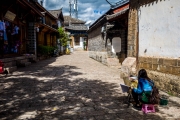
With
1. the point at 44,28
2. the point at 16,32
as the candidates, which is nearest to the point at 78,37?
the point at 44,28

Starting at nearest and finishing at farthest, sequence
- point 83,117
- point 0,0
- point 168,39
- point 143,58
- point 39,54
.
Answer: point 83,117, point 168,39, point 143,58, point 0,0, point 39,54

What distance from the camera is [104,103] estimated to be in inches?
195

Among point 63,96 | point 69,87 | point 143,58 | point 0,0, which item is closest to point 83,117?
point 63,96

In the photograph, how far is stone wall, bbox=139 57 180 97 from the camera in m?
5.64

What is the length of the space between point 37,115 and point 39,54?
570 inches

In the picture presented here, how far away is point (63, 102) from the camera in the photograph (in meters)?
5.00

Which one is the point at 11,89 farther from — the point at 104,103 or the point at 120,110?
the point at 120,110

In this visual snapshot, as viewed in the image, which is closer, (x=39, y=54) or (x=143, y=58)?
(x=143, y=58)

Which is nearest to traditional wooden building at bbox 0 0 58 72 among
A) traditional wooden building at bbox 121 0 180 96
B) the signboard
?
the signboard

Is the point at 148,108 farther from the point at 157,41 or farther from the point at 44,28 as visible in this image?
the point at 44,28

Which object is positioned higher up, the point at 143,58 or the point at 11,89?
the point at 143,58

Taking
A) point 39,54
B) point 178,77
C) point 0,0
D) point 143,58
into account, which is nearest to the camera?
point 178,77

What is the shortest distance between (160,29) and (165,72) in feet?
4.84

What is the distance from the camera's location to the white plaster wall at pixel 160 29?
18.5 feet
